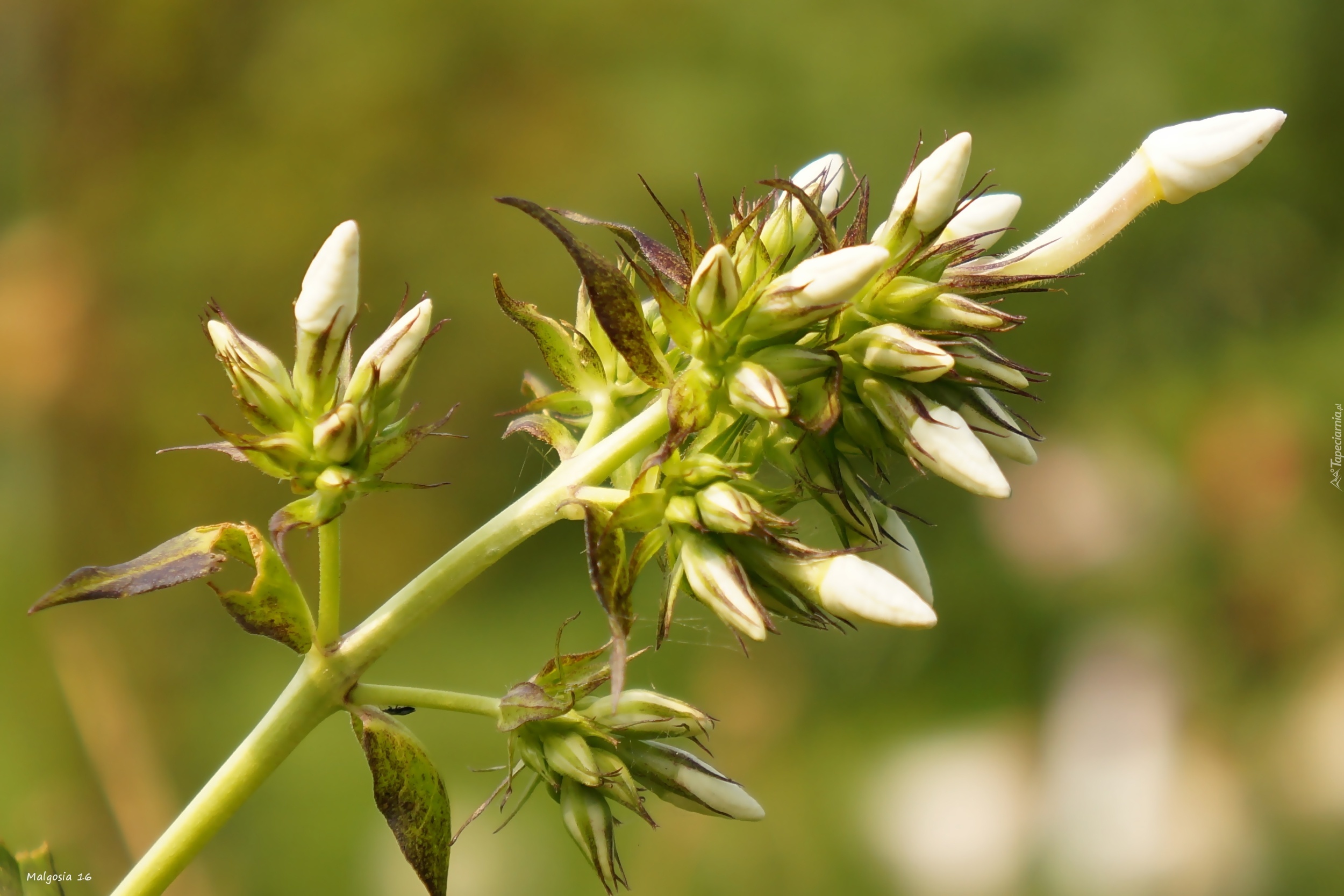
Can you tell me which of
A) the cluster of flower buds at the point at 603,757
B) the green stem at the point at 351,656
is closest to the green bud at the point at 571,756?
the cluster of flower buds at the point at 603,757

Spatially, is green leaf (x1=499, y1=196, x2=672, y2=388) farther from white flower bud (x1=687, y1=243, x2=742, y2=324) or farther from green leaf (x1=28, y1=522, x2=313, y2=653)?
green leaf (x1=28, y1=522, x2=313, y2=653)

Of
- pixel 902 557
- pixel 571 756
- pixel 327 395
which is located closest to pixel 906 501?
pixel 902 557

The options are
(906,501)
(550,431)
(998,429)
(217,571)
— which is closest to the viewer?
(217,571)

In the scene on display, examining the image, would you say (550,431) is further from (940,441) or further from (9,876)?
(9,876)

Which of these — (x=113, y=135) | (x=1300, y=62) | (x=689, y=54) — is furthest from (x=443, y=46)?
(x=1300, y=62)

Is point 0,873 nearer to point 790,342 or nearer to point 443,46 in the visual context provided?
point 790,342

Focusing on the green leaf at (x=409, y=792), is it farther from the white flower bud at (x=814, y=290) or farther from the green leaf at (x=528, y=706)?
the white flower bud at (x=814, y=290)
